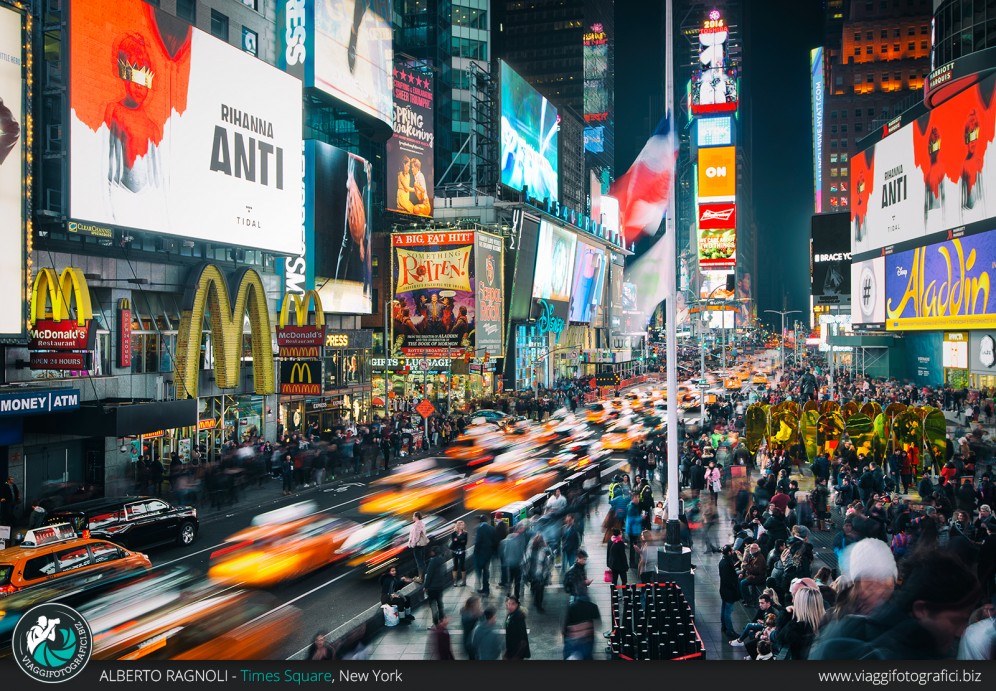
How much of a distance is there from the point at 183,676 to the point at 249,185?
24587 mm

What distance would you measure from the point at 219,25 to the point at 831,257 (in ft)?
167

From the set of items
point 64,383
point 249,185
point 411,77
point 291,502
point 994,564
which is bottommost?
point 291,502

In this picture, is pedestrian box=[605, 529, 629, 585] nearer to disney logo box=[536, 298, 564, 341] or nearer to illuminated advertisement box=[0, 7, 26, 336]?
illuminated advertisement box=[0, 7, 26, 336]

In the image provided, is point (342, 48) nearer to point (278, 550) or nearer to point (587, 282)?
point (278, 550)

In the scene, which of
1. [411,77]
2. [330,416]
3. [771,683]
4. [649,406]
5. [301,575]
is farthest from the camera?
[411,77]

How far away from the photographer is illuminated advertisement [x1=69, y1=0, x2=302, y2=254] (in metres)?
25.0

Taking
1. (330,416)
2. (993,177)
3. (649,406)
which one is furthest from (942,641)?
(649,406)

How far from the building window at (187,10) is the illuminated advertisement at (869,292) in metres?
40.6

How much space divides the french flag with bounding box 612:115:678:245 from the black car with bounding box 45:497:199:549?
13.4 meters

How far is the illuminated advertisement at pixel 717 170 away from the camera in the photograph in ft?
452

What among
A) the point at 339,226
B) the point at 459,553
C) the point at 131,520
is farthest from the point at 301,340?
the point at 459,553

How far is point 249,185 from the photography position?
31.6 metres

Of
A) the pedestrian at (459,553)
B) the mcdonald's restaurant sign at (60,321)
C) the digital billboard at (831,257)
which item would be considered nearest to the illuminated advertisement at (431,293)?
the digital billboard at (831,257)

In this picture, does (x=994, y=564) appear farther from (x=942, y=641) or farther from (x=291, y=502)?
(x=291, y=502)
